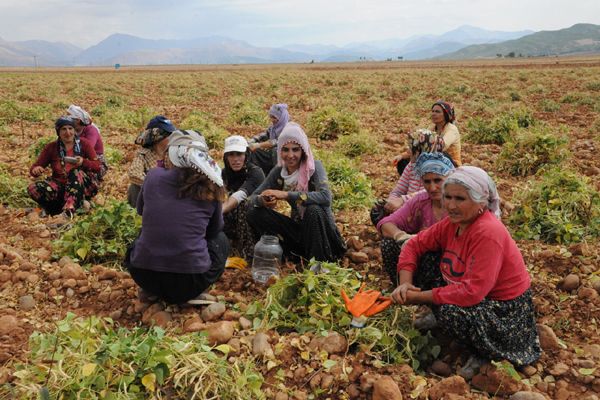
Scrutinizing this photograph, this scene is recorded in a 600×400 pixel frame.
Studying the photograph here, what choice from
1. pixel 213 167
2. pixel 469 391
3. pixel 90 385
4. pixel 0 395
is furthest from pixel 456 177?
pixel 0 395

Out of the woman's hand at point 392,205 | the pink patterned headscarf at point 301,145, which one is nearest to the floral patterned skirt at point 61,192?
the pink patterned headscarf at point 301,145

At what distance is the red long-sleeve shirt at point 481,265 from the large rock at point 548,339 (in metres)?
0.48

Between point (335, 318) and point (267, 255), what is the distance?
114 centimetres

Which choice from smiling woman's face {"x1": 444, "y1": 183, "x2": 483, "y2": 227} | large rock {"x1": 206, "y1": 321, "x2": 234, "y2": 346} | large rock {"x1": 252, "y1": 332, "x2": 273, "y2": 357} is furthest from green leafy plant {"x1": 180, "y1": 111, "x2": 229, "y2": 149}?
smiling woman's face {"x1": 444, "y1": 183, "x2": 483, "y2": 227}

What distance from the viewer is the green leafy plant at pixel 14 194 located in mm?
5620

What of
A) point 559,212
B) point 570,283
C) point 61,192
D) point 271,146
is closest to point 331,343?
point 570,283

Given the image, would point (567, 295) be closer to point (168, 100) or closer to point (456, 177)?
point (456, 177)

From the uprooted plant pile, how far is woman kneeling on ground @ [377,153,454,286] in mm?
381

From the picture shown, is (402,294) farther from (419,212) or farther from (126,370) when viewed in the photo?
(126,370)

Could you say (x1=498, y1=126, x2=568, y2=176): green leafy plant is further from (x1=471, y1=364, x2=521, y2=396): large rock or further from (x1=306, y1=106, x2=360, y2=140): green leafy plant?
(x1=471, y1=364, x2=521, y2=396): large rock

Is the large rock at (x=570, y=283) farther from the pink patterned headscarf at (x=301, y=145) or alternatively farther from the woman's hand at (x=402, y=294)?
the pink patterned headscarf at (x=301, y=145)

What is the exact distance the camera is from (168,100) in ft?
53.4

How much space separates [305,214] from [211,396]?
187 centimetres

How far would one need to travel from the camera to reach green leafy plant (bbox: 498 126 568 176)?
6.70m
